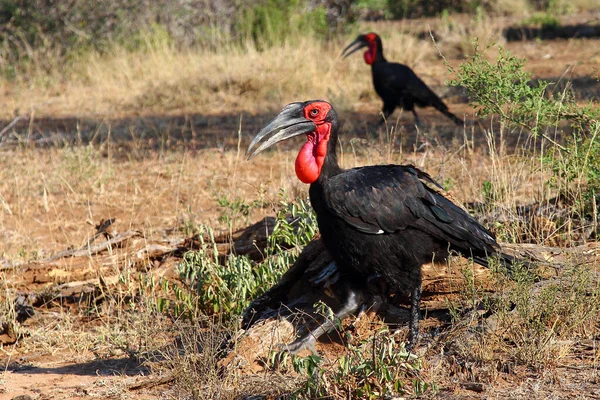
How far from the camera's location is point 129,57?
13148mm

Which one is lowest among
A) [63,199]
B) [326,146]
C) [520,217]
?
[63,199]

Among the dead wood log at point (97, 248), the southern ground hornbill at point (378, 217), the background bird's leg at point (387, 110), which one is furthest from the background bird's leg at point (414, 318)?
the background bird's leg at point (387, 110)

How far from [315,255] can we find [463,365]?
4.40 feet

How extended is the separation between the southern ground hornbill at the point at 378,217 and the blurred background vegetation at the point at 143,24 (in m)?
8.95

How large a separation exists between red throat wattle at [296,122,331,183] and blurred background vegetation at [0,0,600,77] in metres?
8.89

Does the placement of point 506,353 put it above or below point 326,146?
below

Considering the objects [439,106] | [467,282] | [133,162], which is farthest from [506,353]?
[439,106]

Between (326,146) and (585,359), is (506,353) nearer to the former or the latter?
(585,359)

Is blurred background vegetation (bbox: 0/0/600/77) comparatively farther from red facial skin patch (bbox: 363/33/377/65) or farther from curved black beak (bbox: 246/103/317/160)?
curved black beak (bbox: 246/103/317/160)

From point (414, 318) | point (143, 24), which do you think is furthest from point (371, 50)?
point (414, 318)

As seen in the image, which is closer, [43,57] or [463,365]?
[463,365]

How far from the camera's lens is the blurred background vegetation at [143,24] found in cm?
1348

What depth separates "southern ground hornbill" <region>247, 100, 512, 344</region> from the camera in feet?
14.1

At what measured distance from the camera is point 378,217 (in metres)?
4.29
